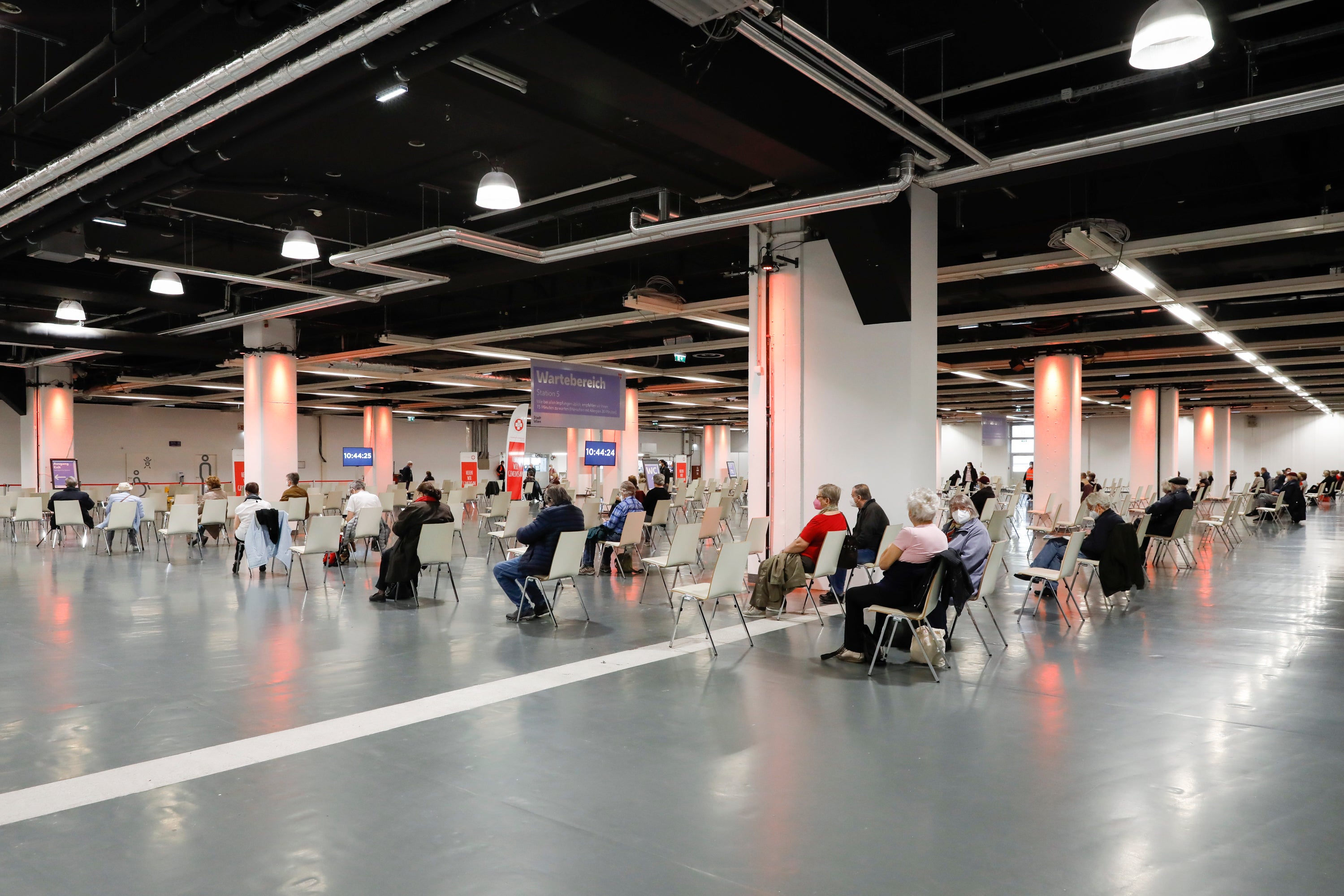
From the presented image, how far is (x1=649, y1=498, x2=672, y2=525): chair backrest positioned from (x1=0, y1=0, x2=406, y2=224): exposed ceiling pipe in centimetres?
773

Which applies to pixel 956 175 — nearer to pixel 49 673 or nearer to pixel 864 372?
pixel 864 372

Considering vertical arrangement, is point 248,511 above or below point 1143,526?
above

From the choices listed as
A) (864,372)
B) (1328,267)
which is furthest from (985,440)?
(864,372)

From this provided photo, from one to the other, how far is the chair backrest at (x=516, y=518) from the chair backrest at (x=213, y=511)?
4190mm

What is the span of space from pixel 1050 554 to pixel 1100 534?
71 cm

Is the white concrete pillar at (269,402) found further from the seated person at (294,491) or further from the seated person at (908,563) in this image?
the seated person at (908,563)

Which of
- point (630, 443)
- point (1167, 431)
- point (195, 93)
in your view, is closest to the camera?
point (195, 93)

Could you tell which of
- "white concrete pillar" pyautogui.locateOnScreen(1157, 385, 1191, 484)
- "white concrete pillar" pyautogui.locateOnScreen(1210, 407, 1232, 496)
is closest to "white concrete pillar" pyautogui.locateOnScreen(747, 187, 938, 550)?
"white concrete pillar" pyautogui.locateOnScreen(1157, 385, 1191, 484)

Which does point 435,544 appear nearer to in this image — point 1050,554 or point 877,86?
point 877,86

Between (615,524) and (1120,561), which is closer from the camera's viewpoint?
(1120,561)

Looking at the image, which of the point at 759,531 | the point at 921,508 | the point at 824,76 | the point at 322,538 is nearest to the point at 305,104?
the point at 824,76

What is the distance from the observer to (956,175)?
695 centimetres

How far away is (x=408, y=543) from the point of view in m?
8.10

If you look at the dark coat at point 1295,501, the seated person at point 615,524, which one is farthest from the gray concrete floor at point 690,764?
the dark coat at point 1295,501
